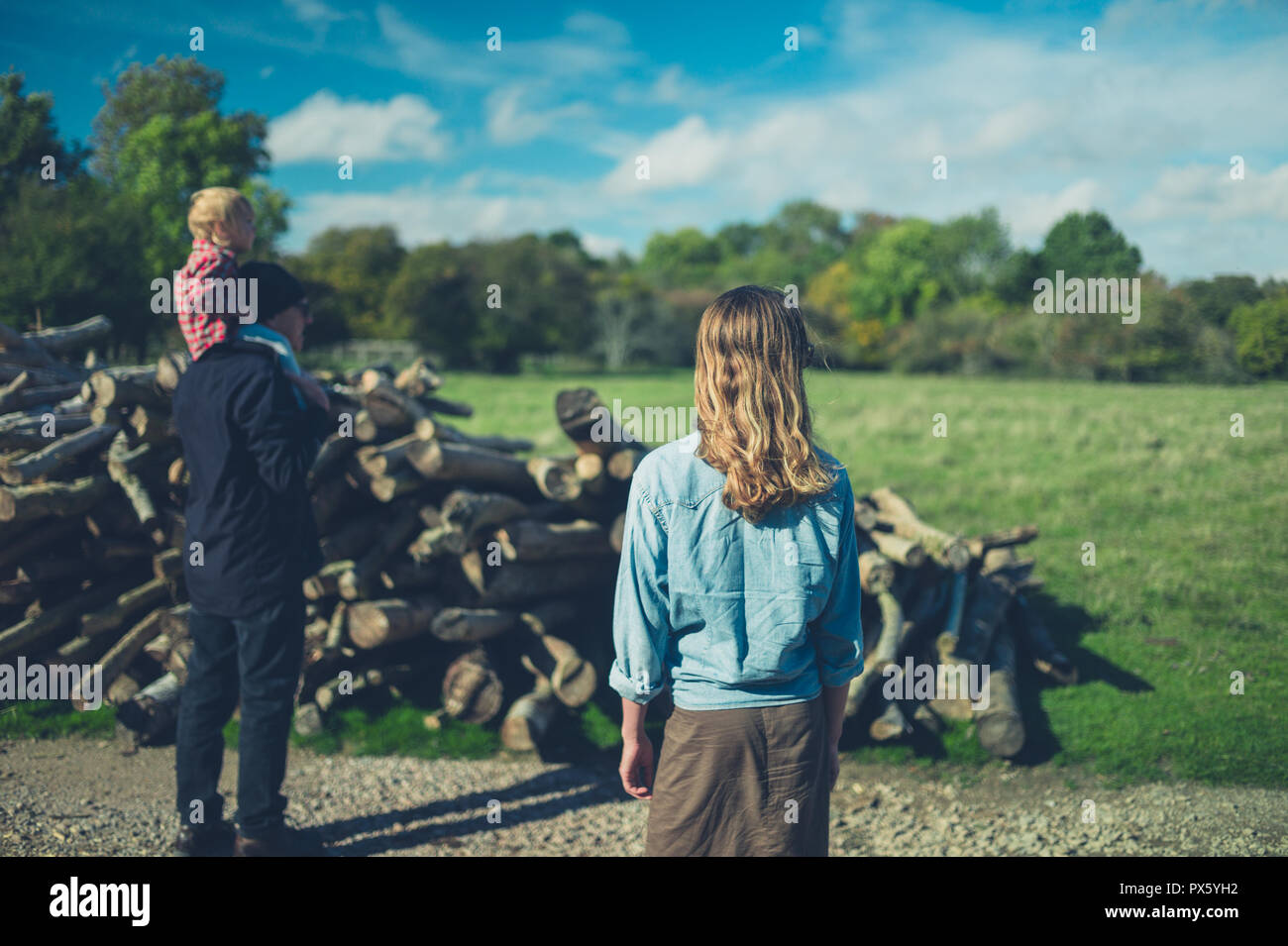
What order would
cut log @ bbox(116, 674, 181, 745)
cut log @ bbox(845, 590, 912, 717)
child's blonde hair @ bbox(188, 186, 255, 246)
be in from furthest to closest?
cut log @ bbox(845, 590, 912, 717), cut log @ bbox(116, 674, 181, 745), child's blonde hair @ bbox(188, 186, 255, 246)

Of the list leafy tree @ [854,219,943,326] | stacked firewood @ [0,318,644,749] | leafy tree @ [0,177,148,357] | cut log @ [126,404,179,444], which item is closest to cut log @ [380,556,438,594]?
stacked firewood @ [0,318,644,749]

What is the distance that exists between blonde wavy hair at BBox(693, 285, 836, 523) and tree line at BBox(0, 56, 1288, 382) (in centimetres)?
27

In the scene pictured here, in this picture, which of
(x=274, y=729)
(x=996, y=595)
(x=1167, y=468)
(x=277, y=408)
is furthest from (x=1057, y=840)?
(x=1167, y=468)

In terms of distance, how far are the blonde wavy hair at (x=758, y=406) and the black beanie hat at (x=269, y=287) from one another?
2.84 m

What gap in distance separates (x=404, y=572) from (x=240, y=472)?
7.72ft

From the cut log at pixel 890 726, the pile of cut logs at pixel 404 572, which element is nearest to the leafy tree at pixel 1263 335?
the pile of cut logs at pixel 404 572

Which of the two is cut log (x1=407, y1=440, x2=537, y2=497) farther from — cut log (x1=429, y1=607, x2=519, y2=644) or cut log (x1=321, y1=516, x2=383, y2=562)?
cut log (x1=429, y1=607, x2=519, y2=644)

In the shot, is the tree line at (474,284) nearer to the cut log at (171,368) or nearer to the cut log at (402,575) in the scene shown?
the cut log at (402,575)

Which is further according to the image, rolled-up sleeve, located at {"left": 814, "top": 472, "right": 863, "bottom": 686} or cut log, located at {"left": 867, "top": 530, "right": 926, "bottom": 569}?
cut log, located at {"left": 867, "top": 530, "right": 926, "bottom": 569}

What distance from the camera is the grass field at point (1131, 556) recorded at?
19.8ft

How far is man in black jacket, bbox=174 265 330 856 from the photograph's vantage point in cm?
408

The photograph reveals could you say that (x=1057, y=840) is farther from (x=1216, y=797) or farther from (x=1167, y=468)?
(x=1167, y=468)

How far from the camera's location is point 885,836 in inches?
200

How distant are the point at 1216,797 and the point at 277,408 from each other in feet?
20.0
